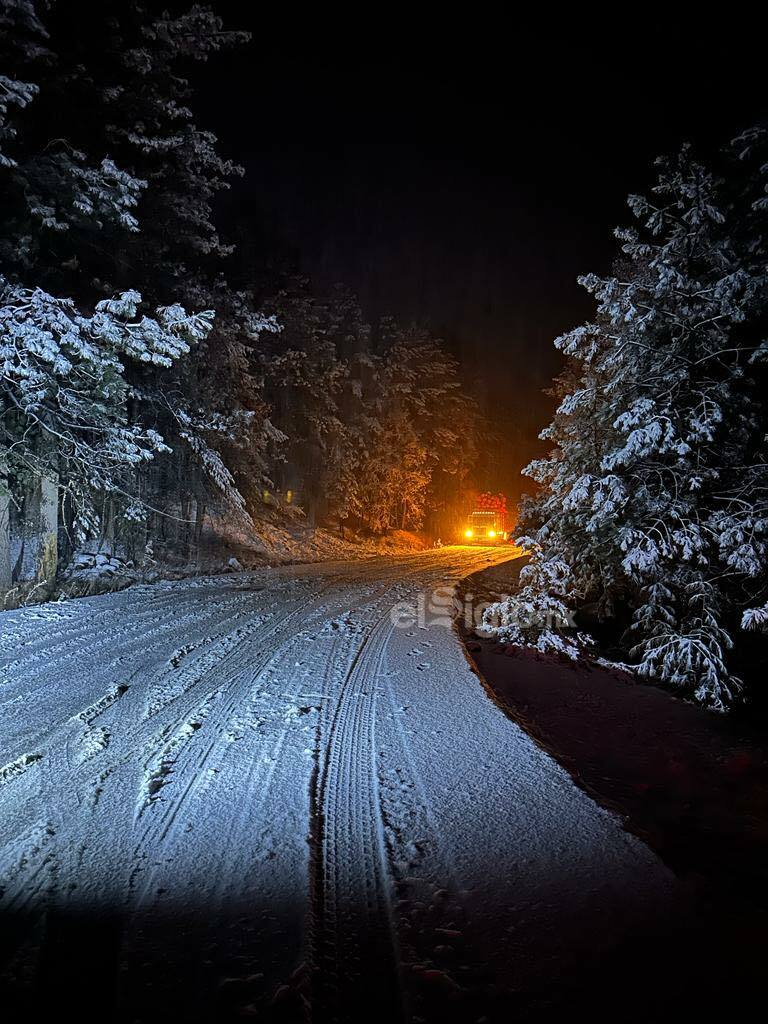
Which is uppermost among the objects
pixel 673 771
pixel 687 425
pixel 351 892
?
pixel 687 425

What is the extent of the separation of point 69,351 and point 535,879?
9.02 m

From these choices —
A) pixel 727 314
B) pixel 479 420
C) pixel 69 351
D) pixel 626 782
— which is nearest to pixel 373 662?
pixel 626 782

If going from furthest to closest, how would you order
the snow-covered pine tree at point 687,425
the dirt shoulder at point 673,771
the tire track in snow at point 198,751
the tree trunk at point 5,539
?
the tree trunk at point 5,539
the snow-covered pine tree at point 687,425
the tire track in snow at point 198,751
the dirt shoulder at point 673,771

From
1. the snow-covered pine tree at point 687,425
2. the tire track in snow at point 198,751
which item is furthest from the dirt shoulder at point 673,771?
the tire track in snow at point 198,751

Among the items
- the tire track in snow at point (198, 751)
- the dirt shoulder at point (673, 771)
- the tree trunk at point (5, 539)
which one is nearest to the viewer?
the dirt shoulder at point (673, 771)

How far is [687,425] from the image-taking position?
8.19 metres

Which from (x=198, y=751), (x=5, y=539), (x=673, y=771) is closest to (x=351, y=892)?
(x=198, y=751)

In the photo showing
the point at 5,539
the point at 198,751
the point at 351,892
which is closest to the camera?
the point at 351,892

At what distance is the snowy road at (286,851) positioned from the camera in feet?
6.61

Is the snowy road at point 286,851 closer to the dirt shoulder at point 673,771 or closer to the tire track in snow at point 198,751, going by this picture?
the tire track in snow at point 198,751

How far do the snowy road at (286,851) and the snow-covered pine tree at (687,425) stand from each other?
14.7ft

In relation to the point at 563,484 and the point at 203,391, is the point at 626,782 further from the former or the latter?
the point at 203,391

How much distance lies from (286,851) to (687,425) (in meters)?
8.30

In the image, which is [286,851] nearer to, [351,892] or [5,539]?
[351,892]
